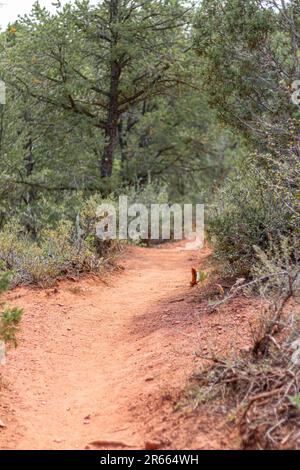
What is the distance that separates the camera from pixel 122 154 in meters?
19.6

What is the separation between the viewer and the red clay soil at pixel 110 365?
438 cm

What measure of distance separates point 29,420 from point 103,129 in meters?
11.6

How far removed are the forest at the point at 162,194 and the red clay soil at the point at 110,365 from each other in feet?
0.10

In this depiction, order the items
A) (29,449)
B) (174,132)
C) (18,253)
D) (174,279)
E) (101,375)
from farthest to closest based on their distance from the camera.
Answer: (174,132), (174,279), (18,253), (101,375), (29,449)

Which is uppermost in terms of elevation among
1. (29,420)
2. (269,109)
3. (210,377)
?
(269,109)

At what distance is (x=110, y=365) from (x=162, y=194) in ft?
32.6

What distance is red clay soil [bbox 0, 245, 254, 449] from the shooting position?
4.38 metres

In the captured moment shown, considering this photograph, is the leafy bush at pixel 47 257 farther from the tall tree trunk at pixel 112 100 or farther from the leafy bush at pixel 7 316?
the tall tree trunk at pixel 112 100

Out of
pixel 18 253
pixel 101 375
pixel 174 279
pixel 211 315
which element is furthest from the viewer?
pixel 174 279

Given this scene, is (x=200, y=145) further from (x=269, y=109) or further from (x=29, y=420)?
(x=29, y=420)

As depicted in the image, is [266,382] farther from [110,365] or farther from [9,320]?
[110,365]

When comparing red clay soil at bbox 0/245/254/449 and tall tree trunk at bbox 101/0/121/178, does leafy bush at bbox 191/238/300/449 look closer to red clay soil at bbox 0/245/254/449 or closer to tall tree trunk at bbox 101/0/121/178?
red clay soil at bbox 0/245/254/449

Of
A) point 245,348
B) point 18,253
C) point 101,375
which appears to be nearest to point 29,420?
point 101,375

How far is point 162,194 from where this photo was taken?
15883mm
